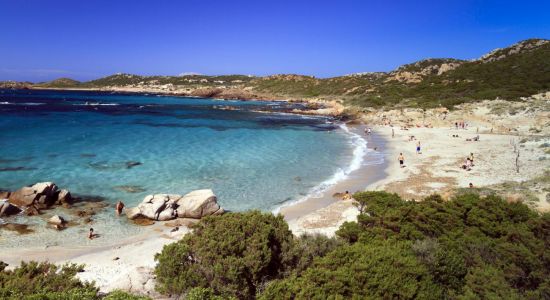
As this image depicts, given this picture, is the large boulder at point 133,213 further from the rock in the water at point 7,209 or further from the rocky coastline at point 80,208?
the rock in the water at point 7,209

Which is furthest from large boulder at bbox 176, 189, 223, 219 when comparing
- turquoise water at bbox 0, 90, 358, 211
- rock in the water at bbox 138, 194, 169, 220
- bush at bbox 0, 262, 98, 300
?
bush at bbox 0, 262, 98, 300

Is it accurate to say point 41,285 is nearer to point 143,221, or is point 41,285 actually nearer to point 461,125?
point 143,221

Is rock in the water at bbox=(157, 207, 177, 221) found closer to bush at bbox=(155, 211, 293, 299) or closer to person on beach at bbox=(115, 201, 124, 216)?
person on beach at bbox=(115, 201, 124, 216)

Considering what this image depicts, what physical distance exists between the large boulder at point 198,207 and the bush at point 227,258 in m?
7.41

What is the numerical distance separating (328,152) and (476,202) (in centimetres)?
2254

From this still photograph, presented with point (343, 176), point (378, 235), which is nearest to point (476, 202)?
point (378, 235)

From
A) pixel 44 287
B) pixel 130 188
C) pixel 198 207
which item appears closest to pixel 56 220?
pixel 130 188

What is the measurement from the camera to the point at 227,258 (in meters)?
8.65

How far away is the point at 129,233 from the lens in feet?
52.3

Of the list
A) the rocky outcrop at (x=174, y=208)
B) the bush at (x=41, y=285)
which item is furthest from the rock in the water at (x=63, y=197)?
the bush at (x=41, y=285)

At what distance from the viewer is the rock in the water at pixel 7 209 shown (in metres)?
17.0

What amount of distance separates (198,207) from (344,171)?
12960 millimetres

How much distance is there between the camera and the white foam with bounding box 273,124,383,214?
21.0 metres

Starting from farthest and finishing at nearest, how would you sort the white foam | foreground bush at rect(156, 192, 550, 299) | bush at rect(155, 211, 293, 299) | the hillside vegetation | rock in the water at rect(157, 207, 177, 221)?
the hillside vegetation → the white foam → rock in the water at rect(157, 207, 177, 221) → bush at rect(155, 211, 293, 299) → foreground bush at rect(156, 192, 550, 299)
